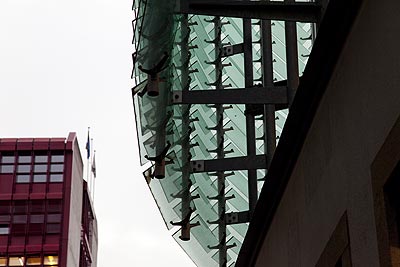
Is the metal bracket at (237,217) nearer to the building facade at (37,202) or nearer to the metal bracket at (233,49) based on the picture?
the metal bracket at (233,49)

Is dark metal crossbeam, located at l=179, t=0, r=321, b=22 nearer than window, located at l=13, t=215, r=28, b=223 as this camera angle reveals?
Yes

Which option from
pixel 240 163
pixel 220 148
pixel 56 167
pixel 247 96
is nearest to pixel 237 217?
pixel 220 148

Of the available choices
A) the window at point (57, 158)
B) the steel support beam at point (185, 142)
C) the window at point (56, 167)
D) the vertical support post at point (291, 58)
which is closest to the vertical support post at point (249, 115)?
the steel support beam at point (185, 142)

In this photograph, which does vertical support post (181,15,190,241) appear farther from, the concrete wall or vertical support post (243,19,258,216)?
the concrete wall

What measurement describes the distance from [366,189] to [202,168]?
33.3 ft

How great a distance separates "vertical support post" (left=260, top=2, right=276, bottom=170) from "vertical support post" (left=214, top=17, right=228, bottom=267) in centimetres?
105

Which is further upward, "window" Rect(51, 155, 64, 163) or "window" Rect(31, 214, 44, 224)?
"window" Rect(51, 155, 64, 163)

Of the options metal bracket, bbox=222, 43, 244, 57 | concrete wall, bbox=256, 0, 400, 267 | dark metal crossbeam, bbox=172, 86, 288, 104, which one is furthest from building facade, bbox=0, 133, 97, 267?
concrete wall, bbox=256, 0, 400, 267

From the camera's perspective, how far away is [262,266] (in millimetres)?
17766

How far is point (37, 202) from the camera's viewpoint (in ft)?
367

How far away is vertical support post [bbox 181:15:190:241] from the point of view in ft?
59.5

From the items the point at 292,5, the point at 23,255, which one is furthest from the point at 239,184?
the point at 23,255

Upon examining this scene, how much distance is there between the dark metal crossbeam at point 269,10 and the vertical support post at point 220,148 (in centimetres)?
539

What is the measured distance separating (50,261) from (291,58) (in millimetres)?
95229
